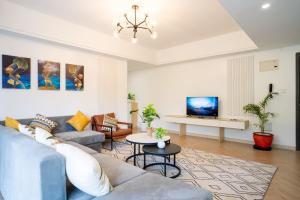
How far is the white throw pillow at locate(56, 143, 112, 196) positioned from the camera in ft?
4.19

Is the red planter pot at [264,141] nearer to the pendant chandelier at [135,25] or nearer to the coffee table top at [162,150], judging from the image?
the coffee table top at [162,150]

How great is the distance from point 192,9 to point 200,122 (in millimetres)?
3085

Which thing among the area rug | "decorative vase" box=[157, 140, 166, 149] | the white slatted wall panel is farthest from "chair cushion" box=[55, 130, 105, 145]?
the white slatted wall panel

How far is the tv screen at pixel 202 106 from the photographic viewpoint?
528 cm

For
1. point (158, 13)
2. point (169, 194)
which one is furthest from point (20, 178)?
point (158, 13)

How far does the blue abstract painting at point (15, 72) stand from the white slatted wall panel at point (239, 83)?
508cm

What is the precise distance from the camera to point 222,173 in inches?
116

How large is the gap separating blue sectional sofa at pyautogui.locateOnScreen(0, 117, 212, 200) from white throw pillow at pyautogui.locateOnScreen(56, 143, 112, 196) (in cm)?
5

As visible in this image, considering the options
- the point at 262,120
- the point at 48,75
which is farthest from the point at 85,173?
the point at 262,120

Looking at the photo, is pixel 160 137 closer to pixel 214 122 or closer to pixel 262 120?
pixel 214 122

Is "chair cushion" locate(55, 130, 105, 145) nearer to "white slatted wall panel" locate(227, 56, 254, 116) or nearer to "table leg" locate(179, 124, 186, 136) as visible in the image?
"table leg" locate(179, 124, 186, 136)

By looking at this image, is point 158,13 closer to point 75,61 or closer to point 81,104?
point 75,61

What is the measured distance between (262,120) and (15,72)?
18.6 feet

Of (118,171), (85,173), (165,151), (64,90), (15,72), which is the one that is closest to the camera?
(85,173)
